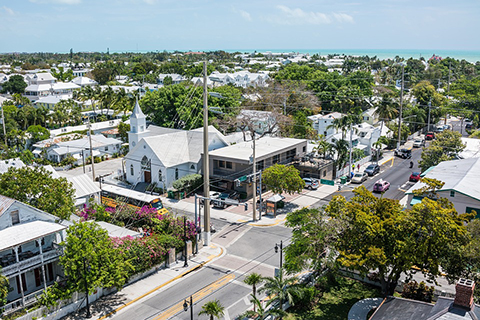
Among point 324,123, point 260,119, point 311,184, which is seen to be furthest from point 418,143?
point 311,184

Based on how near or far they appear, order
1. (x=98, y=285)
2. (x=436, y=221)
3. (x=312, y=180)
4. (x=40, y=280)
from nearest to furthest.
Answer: (x=436, y=221) < (x=98, y=285) < (x=40, y=280) < (x=312, y=180)

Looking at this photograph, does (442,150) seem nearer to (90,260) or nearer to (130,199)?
(130,199)

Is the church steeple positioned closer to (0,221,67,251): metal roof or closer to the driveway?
(0,221,67,251): metal roof

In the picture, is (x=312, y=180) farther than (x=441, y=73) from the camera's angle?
No

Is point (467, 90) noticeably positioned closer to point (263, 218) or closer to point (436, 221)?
point (263, 218)

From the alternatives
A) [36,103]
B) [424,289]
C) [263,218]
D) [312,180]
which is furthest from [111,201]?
[36,103]

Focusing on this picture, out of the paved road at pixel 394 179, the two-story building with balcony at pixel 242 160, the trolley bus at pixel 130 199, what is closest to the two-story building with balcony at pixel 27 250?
the trolley bus at pixel 130 199
